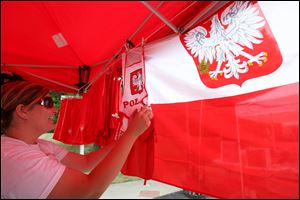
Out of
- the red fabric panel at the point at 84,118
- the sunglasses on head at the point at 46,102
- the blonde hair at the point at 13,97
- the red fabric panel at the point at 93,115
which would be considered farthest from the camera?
the red fabric panel at the point at 84,118

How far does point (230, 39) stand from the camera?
1.14 metres

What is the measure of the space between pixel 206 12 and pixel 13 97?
977mm

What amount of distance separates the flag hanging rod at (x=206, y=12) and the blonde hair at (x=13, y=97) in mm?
842

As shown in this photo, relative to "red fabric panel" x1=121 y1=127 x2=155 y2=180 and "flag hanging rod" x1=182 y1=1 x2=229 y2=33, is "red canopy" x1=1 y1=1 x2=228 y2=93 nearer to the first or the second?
"flag hanging rod" x1=182 y1=1 x2=229 y2=33

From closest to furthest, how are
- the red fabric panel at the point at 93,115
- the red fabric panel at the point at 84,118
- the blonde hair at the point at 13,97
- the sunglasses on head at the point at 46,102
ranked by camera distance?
the blonde hair at the point at 13,97
the sunglasses on head at the point at 46,102
the red fabric panel at the point at 93,115
the red fabric panel at the point at 84,118

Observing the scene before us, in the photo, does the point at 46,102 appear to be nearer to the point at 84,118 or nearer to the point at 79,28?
the point at 79,28

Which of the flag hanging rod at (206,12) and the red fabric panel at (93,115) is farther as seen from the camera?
the red fabric panel at (93,115)

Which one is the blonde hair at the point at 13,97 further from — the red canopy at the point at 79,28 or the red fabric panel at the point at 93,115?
the red fabric panel at the point at 93,115

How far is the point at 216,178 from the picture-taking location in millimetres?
1136

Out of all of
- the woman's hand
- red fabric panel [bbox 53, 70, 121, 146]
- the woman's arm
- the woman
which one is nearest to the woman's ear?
the woman

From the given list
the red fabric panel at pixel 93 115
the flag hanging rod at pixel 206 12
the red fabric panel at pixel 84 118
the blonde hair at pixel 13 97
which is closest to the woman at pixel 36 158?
the blonde hair at pixel 13 97

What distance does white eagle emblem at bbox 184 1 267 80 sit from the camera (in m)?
1.03

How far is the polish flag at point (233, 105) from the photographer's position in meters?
0.93

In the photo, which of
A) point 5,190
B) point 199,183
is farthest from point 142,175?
point 5,190
